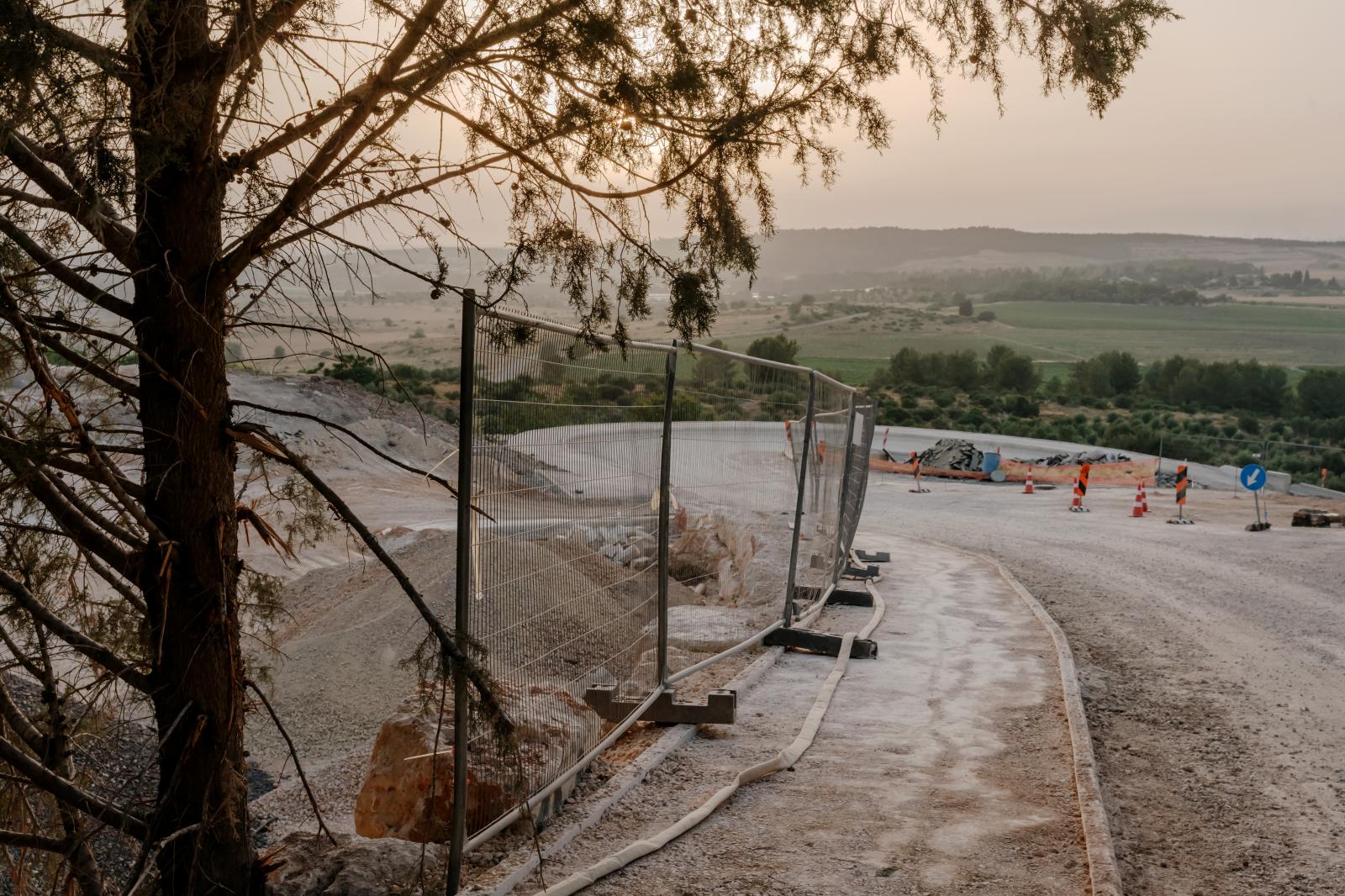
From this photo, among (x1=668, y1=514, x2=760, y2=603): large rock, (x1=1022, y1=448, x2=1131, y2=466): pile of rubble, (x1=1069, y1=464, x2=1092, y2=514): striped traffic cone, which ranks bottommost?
(x1=1022, y1=448, x2=1131, y2=466): pile of rubble

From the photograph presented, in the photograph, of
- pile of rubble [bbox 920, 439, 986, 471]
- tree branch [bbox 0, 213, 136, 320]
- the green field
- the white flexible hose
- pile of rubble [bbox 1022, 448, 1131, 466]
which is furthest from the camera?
the green field

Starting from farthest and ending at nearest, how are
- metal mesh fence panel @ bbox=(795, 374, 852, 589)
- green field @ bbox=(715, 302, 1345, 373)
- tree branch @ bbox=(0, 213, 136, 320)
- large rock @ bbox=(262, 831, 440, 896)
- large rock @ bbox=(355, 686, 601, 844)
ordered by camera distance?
green field @ bbox=(715, 302, 1345, 373) → metal mesh fence panel @ bbox=(795, 374, 852, 589) → large rock @ bbox=(355, 686, 601, 844) → large rock @ bbox=(262, 831, 440, 896) → tree branch @ bbox=(0, 213, 136, 320)

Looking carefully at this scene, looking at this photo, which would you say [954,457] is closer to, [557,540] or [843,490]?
[843,490]

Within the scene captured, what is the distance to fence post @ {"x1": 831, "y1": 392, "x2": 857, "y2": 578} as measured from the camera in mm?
12539

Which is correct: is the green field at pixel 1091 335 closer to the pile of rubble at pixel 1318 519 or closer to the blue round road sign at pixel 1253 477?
the pile of rubble at pixel 1318 519

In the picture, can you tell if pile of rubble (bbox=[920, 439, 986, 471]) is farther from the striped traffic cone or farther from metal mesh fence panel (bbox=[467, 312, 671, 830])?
metal mesh fence panel (bbox=[467, 312, 671, 830])

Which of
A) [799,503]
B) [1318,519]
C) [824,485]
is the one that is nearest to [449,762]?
[799,503]

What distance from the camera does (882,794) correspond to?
630 cm

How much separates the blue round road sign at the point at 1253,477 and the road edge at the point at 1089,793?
44.4 ft

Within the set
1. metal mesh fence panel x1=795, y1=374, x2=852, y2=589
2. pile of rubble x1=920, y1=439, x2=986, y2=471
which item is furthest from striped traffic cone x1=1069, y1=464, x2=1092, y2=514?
metal mesh fence panel x1=795, y1=374, x2=852, y2=589

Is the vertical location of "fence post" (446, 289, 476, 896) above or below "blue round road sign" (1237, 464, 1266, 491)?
above

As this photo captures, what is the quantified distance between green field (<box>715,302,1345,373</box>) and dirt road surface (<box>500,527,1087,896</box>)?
8782 centimetres

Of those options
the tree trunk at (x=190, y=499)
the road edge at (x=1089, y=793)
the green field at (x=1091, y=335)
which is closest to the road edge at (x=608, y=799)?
the tree trunk at (x=190, y=499)

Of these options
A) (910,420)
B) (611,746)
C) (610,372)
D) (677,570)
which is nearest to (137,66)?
(610,372)
